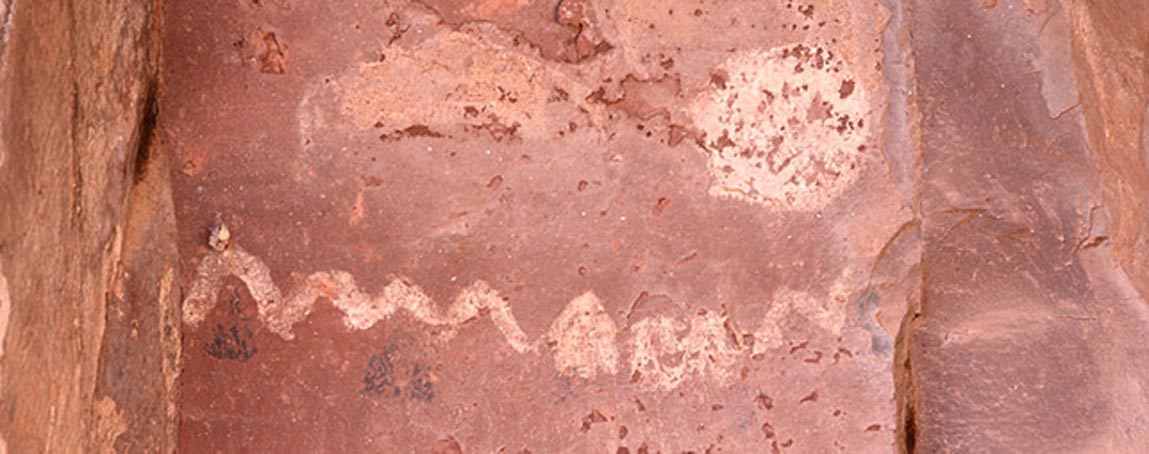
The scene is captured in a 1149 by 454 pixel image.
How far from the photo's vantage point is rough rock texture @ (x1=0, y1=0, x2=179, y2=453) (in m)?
1.51

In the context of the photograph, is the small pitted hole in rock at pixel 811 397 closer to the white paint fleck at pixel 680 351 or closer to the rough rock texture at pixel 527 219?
the rough rock texture at pixel 527 219

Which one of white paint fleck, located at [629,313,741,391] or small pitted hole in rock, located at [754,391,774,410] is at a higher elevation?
white paint fleck, located at [629,313,741,391]

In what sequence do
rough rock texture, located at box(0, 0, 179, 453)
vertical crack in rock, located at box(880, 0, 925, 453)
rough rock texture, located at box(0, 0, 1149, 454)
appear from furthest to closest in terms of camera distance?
vertical crack in rock, located at box(880, 0, 925, 453)
rough rock texture, located at box(0, 0, 1149, 454)
rough rock texture, located at box(0, 0, 179, 453)

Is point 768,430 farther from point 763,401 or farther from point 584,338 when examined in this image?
point 584,338

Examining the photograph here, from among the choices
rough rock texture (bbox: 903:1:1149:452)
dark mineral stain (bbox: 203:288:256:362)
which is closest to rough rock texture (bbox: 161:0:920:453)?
dark mineral stain (bbox: 203:288:256:362)

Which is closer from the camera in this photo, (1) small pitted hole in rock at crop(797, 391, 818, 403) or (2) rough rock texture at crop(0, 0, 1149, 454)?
(2) rough rock texture at crop(0, 0, 1149, 454)

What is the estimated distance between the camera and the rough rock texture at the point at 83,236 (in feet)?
4.94

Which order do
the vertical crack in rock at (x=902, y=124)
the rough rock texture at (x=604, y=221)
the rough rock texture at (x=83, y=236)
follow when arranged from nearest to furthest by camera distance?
the rough rock texture at (x=83, y=236), the rough rock texture at (x=604, y=221), the vertical crack in rock at (x=902, y=124)

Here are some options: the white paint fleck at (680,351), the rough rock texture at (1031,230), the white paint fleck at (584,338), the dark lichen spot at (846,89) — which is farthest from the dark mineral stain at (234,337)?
the rough rock texture at (1031,230)

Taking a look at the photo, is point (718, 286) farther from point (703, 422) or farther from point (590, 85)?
point (590, 85)

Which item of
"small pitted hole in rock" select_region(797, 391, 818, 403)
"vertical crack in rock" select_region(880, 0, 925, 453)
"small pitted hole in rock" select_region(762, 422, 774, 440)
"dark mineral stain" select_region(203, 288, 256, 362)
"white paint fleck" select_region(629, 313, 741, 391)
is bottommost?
"small pitted hole in rock" select_region(762, 422, 774, 440)

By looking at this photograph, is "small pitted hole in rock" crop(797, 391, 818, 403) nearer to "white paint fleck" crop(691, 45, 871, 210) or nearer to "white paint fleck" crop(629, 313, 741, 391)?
"white paint fleck" crop(629, 313, 741, 391)

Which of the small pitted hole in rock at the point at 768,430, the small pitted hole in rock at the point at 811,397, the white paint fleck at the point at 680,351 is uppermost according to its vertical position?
the white paint fleck at the point at 680,351

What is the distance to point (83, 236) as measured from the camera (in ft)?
5.66
